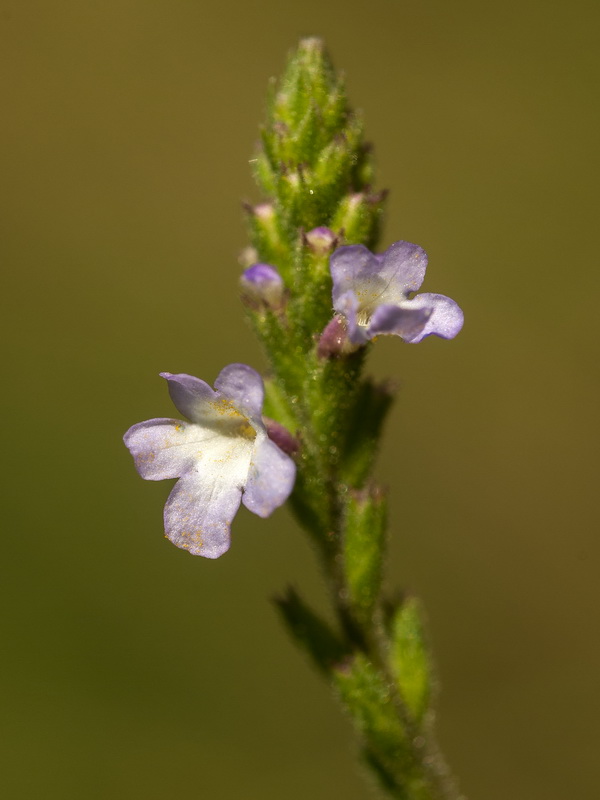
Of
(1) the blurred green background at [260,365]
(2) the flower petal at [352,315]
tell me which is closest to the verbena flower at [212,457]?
(2) the flower petal at [352,315]

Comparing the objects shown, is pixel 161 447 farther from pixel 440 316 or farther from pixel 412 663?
pixel 412 663

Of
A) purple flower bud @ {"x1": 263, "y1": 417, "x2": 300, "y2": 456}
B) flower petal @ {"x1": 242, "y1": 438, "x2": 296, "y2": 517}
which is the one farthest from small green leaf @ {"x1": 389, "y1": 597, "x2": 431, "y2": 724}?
flower petal @ {"x1": 242, "y1": 438, "x2": 296, "y2": 517}

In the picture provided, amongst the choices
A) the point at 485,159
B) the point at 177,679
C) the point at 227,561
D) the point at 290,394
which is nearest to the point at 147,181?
the point at 485,159

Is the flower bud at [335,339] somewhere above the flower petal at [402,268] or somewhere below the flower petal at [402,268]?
below

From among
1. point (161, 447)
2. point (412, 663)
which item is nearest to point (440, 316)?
point (161, 447)

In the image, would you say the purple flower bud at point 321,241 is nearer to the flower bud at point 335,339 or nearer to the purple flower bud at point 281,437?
the flower bud at point 335,339

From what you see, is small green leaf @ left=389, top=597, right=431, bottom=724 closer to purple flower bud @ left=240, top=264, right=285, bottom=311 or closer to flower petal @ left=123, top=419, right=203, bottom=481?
flower petal @ left=123, top=419, right=203, bottom=481

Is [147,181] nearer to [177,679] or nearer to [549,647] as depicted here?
[177,679]
